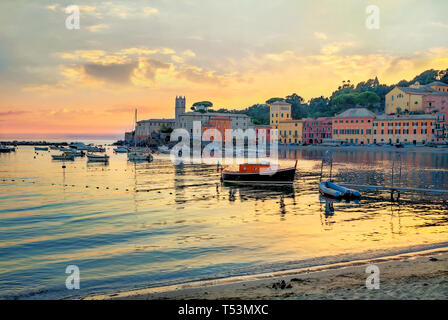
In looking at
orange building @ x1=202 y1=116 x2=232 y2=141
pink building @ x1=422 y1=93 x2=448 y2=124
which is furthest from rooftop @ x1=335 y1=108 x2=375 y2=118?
orange building @ x1=202 y1=116 x2=232 y2=141

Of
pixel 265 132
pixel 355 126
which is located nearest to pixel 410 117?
pixel 355 126

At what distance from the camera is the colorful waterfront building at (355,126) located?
399 ft

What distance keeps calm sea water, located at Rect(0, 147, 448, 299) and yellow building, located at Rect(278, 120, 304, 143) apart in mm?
109666

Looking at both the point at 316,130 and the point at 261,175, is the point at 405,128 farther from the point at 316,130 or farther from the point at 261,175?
the point at 261,175

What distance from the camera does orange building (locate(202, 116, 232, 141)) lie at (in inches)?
6127

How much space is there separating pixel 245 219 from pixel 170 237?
6.39 meters

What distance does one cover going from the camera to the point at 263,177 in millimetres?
43375

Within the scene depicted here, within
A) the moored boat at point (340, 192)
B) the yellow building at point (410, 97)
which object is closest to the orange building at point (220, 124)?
the yellow building at point (410, 97)

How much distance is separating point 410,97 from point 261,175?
3881 inches
